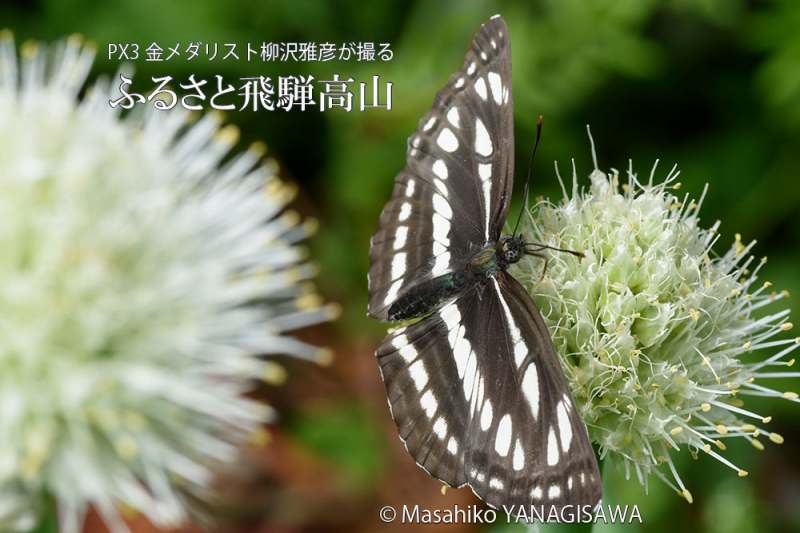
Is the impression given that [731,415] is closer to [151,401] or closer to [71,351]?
[151,401]

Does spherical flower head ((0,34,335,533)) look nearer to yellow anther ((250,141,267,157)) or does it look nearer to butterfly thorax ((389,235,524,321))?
butterfly thorax ((389,235,524,321))

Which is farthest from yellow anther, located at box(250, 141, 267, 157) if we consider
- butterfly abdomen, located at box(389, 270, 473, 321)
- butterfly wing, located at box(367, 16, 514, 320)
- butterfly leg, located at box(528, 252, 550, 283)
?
butterfly leg, located at box(528, 252, 550, 283)

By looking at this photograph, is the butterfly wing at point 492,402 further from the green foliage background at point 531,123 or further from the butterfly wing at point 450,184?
the green foliage background at point 531,123

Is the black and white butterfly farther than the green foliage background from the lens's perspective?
No

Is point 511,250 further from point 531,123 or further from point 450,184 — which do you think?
point 531,123

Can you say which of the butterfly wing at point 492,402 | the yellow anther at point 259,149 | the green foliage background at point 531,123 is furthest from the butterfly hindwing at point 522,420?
the yellow anther at point 259,149
